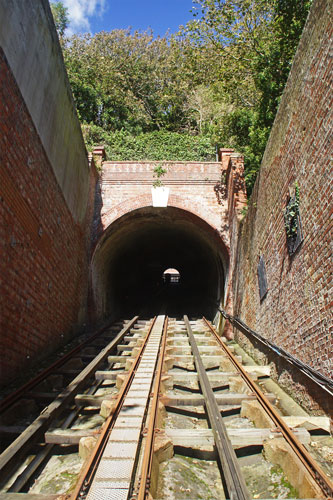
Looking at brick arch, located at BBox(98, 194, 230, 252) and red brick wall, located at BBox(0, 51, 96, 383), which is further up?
brick arch, located at BBox(98, 194, 230, 252)

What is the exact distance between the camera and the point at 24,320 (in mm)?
5879

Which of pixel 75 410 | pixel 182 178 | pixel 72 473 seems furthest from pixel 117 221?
pixel 72 473

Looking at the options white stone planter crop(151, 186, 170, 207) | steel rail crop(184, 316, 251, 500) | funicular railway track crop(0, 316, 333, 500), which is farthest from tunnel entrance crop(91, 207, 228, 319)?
steel rail crop(184, 316, 251, 500)

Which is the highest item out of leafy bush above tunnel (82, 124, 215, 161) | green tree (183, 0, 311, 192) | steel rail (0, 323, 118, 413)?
green tree (183, 0, 311, 192)

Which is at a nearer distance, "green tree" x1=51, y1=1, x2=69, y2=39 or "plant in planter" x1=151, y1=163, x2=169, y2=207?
"plant in planter" x1=151, y1=163, x2=169, y2=207

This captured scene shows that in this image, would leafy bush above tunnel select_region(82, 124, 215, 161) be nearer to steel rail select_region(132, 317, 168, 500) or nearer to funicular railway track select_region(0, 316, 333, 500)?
funicular railway track select_region(0, 316, 333, 500)

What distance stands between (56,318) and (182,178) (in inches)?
246

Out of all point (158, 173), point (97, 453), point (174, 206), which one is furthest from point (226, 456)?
point (158, 173)

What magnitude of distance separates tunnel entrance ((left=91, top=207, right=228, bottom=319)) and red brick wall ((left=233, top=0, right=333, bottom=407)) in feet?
15.7

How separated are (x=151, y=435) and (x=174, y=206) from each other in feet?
28.2

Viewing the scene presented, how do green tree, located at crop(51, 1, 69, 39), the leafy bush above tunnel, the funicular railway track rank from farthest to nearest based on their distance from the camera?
green tree, located at crop(51, 1, 69, 39)
the leafy bush above tunnel
the funicular railway track

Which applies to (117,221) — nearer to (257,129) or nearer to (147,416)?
(257,129)

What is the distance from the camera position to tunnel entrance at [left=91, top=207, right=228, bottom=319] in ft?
38.7

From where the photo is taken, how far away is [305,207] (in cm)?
489
